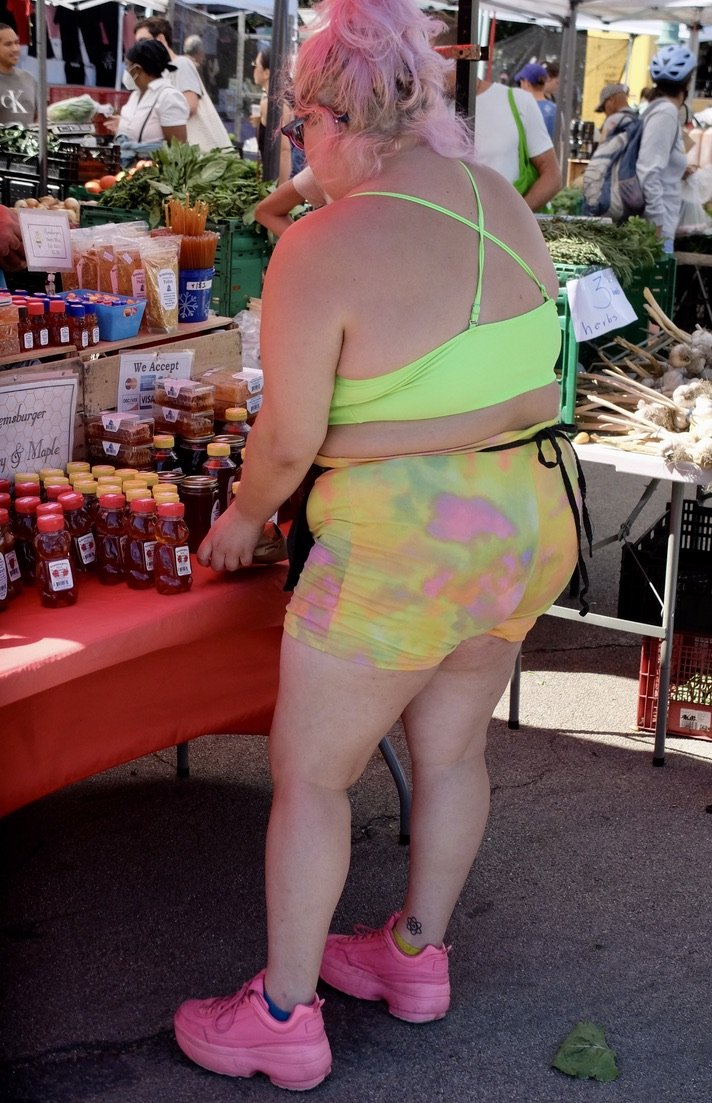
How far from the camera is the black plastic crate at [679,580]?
3738 mm

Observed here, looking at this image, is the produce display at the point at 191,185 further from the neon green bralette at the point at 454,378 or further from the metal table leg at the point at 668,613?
the neon green bralette at the point at 454,378

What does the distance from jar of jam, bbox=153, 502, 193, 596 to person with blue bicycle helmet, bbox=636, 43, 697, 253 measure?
5.32 meters

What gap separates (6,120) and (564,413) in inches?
206

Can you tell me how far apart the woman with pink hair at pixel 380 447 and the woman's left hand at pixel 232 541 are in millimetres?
15

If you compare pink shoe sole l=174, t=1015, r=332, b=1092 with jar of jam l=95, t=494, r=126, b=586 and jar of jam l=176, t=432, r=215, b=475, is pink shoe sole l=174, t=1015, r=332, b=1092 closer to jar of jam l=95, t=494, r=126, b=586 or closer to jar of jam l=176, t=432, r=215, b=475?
jar of jam l=95, t=494, r=126, b=586

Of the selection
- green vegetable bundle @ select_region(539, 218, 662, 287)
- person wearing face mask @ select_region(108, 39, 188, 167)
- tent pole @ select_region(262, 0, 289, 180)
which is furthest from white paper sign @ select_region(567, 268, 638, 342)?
person wearing face mask @ select_region(108, 39, 188, 167)

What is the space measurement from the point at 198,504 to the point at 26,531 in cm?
39

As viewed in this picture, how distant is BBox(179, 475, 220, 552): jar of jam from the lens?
8.55 ft

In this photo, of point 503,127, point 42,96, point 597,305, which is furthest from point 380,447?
point 42,96

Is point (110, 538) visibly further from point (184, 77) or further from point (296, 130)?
point (184, 77)

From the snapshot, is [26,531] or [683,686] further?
[683,686]

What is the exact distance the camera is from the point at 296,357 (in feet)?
6.48

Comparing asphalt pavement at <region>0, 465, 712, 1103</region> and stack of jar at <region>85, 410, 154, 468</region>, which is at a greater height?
stack of jar at <region>85, 410, 154, 468</region>

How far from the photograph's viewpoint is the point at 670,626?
11.9 ft
